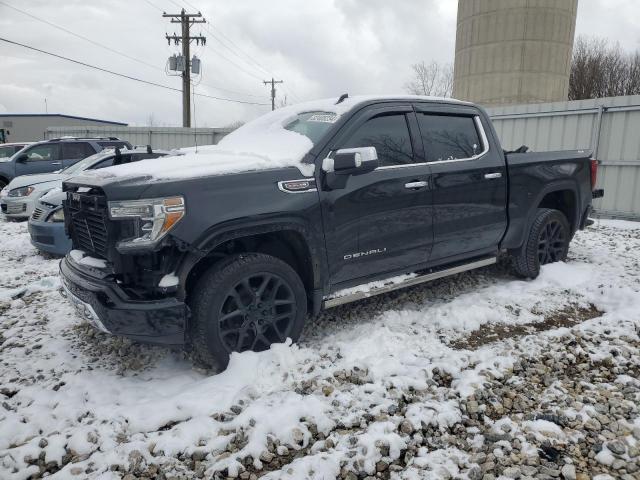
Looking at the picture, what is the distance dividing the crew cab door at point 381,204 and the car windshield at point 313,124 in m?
0.15

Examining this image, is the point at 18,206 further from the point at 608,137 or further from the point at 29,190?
the point at 608,137

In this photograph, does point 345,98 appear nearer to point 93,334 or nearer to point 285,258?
point 285,258

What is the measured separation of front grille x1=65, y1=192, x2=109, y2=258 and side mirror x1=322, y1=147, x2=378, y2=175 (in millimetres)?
1518

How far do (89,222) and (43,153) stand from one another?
11036 mm

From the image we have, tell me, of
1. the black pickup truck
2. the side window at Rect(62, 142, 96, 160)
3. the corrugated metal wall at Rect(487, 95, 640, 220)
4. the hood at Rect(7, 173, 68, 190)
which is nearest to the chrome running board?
the black pickup truck

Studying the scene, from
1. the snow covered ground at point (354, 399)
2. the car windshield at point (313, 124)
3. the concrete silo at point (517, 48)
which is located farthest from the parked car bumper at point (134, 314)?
the concrete silo at point (517, 48)

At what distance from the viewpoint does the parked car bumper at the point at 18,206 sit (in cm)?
848

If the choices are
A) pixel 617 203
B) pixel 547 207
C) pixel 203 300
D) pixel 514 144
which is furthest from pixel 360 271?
pixel 514 144

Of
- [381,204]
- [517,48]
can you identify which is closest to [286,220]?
[381,204]

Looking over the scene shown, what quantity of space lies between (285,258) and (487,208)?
85.2 inches

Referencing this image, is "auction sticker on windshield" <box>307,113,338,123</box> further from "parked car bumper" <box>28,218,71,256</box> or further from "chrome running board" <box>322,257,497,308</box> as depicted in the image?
"parked car bumper" <box>28,218,71,256</box>

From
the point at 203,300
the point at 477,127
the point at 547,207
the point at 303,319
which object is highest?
the point at 477,127

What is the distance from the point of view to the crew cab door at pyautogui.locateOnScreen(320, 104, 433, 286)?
136 inches

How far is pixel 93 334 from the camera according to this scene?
3.86m
